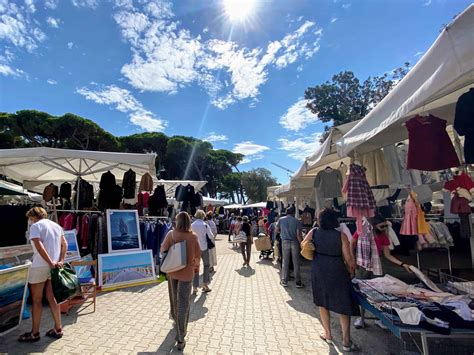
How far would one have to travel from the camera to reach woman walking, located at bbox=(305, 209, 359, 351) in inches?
119

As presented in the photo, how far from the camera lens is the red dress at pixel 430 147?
2504 millimetres

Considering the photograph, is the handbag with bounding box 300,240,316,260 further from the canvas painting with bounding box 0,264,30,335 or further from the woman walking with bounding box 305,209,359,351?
the canvas painting with bounding box 0,264,30,335

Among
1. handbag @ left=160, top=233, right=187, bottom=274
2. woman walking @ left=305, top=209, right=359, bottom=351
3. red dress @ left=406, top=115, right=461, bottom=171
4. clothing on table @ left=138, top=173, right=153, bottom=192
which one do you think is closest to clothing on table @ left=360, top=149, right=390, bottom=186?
woman walking @ left=305, top=209, right=359, bottom=351

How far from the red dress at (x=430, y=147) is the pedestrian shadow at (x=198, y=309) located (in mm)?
3578

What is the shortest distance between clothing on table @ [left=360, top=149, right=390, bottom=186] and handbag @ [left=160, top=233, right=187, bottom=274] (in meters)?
2.92

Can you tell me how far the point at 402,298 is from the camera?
260 centimetres

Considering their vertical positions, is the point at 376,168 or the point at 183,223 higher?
the point at 376,168

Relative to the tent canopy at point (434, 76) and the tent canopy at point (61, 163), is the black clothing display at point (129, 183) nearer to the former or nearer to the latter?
the tent canopy at point (61, 163)

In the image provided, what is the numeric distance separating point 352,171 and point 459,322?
1.83 meters

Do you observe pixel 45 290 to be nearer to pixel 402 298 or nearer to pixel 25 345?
pixel 25 345

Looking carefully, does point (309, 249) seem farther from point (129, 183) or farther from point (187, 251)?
point (129, 183)

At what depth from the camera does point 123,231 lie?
612cm

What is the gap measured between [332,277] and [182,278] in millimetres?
1727

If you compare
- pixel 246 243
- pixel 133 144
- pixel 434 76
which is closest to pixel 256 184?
pixel 133 144
